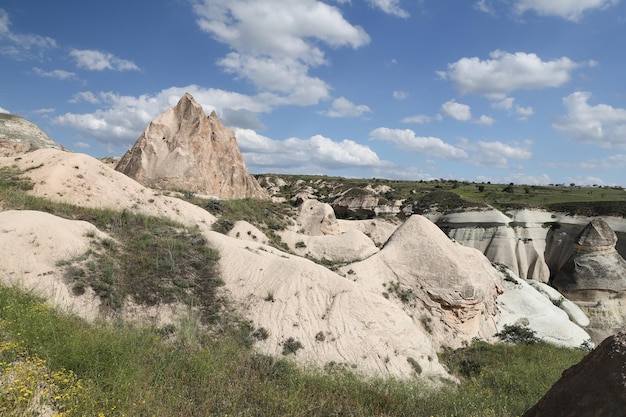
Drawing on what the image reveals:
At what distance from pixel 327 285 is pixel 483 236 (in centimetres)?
2781

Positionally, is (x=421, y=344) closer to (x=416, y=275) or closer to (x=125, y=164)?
(x=416, y=275)

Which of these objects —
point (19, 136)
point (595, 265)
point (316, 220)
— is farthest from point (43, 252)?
point (19, 136)

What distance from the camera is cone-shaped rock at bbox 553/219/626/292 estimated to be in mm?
27922

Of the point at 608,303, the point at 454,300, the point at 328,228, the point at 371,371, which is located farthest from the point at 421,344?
the point at 608,303

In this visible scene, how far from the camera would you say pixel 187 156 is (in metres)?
30.2

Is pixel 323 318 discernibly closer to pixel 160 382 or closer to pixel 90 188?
pixel 160 382

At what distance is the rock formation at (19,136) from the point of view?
3638 centimetres

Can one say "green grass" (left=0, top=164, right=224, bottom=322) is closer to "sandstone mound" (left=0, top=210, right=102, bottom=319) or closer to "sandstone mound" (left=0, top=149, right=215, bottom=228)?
"sandstone mound" (left=0, top=210, right=102, bottom=319)

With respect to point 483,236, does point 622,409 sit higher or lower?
higher

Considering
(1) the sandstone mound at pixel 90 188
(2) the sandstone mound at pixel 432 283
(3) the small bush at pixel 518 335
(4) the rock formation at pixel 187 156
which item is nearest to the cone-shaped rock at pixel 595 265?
(3) the small bush at pixel 518 335

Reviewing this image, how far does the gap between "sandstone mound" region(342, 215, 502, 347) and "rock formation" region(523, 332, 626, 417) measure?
13.5 meters

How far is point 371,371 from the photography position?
1130 centimetres

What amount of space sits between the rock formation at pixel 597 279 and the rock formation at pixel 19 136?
4674cm

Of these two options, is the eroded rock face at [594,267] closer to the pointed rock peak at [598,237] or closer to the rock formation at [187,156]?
the pointed rock peak at [598,237]
